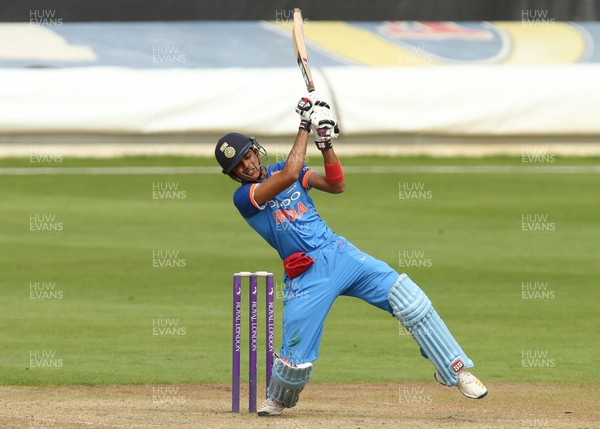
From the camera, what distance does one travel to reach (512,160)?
31.0 meters

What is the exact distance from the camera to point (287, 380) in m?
9.42

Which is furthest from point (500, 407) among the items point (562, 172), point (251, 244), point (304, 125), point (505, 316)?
point (562, 172)

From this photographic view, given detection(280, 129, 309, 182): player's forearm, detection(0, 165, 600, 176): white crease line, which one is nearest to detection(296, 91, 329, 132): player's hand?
detection(280, 129, 309, 182): player's forearm

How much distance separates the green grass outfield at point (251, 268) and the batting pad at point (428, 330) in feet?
8.02

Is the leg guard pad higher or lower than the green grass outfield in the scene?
higher

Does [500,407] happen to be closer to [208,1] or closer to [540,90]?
[540,90]

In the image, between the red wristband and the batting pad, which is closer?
the batting pad

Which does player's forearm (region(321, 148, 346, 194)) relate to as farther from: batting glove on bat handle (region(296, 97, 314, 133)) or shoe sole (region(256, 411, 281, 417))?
shoe sole (region(256, 411, 281, 417))

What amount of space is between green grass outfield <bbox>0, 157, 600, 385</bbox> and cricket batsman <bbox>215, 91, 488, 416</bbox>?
241 cm

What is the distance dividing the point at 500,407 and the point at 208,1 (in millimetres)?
24823

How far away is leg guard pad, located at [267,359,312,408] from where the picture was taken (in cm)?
938

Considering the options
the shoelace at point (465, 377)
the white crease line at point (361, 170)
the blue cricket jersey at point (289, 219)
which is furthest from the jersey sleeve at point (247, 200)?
the white crease line at point (361, 170)

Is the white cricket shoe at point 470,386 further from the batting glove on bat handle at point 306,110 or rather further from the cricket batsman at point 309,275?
the batting glove on bat handle at point 306,110

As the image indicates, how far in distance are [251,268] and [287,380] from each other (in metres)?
8.25
